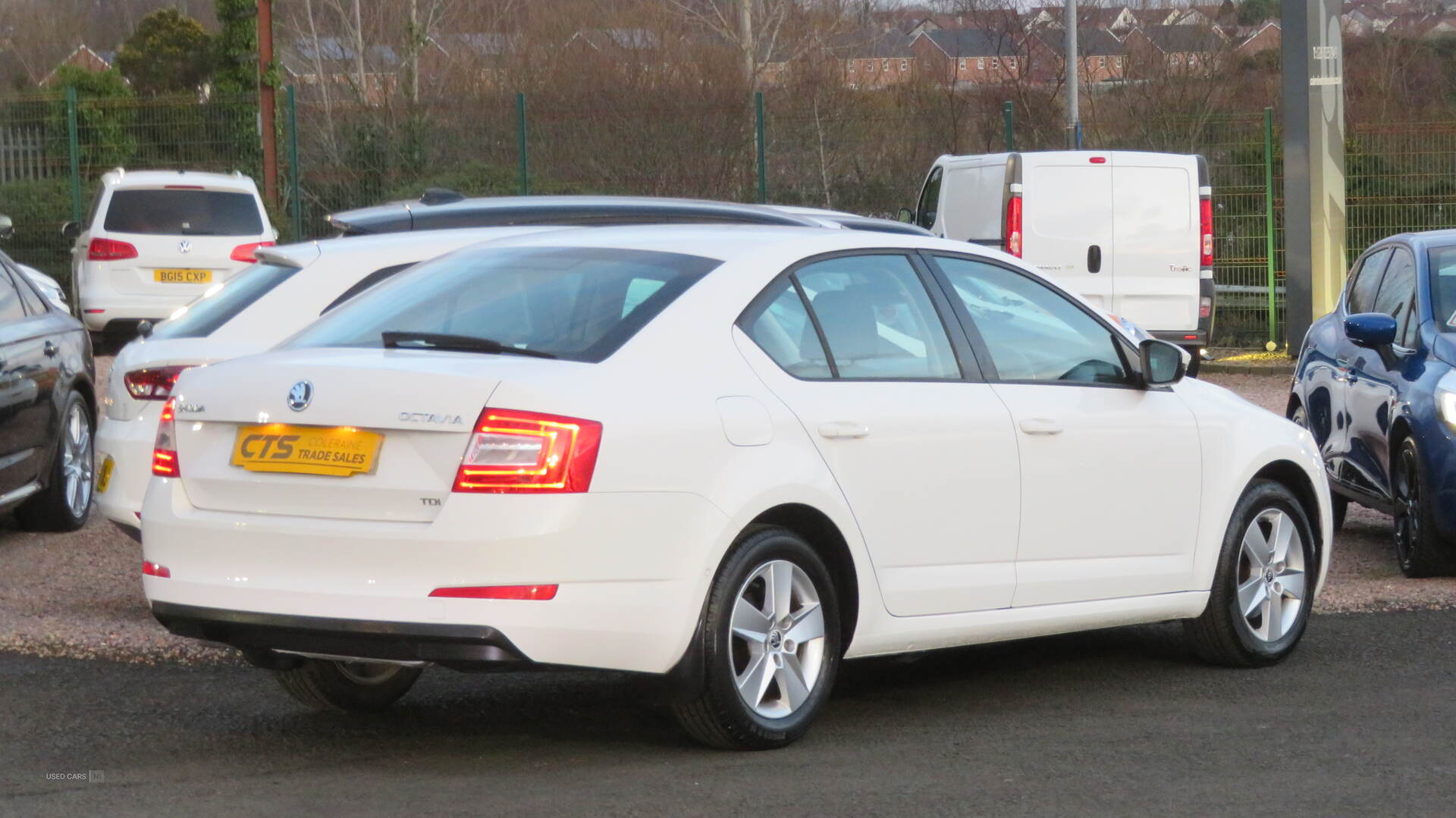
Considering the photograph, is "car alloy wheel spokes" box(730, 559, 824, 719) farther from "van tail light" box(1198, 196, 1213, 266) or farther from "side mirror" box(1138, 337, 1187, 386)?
"van tail light" box(1198, 196, 1213, 266)

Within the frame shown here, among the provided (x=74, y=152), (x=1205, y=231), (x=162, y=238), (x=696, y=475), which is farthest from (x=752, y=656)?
(x=74, y=152)

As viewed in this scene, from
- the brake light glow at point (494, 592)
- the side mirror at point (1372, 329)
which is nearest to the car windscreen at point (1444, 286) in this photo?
the side mirror at point (1372, 329)

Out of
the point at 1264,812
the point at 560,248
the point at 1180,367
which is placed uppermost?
the point at 560,248

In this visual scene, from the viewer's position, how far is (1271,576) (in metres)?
7.18

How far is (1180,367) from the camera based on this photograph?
6.77 meters

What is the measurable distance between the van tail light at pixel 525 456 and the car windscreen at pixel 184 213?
52.0ft

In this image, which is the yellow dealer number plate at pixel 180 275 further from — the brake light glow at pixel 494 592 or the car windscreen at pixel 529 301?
the brake light glow at pixel 494 592

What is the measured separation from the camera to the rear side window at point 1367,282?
34.3 ft

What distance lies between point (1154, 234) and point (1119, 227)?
0.34 m

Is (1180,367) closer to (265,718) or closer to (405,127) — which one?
(265,718)

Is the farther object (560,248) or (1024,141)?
(1024,141)

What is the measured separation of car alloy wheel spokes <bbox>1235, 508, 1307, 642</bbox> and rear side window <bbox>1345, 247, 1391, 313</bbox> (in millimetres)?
3528

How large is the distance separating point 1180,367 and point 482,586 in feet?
9.36

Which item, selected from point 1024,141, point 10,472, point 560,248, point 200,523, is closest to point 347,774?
point 200,523
